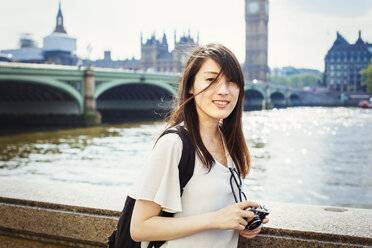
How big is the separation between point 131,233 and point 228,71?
559 mm

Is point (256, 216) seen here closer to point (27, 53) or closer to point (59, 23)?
point (27, 53)

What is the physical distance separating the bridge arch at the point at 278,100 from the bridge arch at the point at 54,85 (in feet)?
137

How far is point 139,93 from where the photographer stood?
107 ft

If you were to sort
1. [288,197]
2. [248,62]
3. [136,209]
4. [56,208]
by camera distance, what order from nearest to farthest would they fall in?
[136,209] < [56,208] < [288,197] < [248,62]

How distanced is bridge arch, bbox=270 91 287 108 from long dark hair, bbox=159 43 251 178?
60056mm

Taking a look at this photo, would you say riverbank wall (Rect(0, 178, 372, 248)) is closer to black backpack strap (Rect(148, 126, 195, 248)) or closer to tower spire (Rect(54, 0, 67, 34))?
black backpack strap (Rect(148, 126, 195, 248))

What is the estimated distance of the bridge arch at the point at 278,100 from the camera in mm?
61047

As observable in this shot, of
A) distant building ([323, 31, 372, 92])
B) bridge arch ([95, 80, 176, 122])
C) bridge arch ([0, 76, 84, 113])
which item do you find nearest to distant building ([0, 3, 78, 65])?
bridge arch ([95, 80, 176, 122])

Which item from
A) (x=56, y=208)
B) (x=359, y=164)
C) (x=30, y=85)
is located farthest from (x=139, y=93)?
(x=56, y=208)

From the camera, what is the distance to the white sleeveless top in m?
1.23

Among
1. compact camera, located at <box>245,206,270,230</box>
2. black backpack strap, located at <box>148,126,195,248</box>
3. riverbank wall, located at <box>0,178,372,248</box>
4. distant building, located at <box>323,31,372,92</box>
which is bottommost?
riverbank wall, located at <box>0,178,372,248</box>

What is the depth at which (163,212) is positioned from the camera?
4.28 ft

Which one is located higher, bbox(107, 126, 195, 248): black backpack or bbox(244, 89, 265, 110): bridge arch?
bbox(107, 126, 195, 248): black backpack

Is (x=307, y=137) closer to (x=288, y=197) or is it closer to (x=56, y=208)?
(x=288, y=197)
